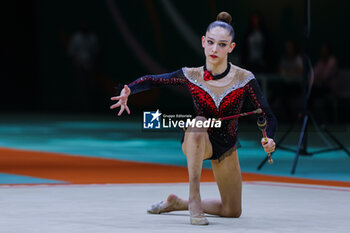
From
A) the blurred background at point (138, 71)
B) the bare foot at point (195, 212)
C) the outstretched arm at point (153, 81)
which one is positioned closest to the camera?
the bare foot at point (195, 212)

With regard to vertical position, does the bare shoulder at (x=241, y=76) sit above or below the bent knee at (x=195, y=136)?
above

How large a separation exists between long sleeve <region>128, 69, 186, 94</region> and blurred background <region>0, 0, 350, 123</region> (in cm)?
825

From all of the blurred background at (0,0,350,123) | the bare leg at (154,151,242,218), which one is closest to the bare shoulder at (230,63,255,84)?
the bare leg at (154,151,242,218)

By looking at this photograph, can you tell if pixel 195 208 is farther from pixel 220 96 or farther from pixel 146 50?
pixel 146 50

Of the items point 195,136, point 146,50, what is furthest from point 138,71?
point 195,136

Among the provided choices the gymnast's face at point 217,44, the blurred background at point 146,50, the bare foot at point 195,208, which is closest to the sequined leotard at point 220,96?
the gymnast's face at point 217,44

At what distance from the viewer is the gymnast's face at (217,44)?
6.54m

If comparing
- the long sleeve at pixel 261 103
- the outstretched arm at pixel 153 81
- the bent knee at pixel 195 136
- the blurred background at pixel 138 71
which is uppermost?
the outstretched arm at pixel 153 81

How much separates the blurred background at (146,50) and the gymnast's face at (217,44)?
8240 millimetres

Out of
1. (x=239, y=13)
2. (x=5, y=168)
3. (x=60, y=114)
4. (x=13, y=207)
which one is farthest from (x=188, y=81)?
(x=60, y=114)

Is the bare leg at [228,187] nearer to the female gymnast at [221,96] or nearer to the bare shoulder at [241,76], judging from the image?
the female gymnast at [221,96]

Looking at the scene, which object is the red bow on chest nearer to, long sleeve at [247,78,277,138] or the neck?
the neck

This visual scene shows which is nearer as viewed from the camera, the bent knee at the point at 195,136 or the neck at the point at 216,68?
the bent knee at the point at 195,136

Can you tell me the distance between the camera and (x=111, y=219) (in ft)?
21.4
